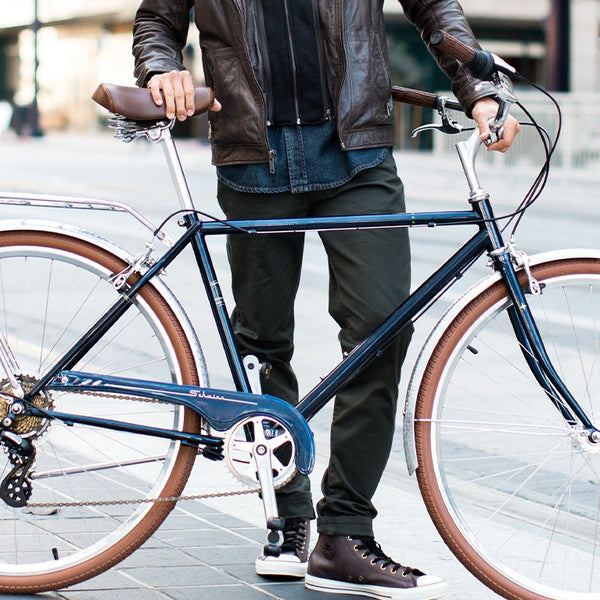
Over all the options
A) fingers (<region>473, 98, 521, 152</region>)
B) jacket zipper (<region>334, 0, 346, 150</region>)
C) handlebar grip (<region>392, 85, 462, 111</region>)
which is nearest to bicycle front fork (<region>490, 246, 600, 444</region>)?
fingers (<region>473, 98, 521, 152</region>)

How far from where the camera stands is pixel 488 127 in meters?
3.25

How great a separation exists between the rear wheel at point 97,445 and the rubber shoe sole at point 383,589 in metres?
0.45

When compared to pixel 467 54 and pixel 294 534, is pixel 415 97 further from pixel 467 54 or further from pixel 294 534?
pixel 294 534

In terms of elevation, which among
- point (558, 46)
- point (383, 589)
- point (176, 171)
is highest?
point (558, 46)

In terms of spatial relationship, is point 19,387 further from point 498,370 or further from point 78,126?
point 78,126

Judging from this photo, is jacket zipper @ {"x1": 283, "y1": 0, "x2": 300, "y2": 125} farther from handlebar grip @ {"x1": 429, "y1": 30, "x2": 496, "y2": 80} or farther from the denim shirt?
handlebar grip @ {"x1": 429, "y1": 30, "x2": 496, "y2": 80}

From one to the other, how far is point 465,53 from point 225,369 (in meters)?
1.94

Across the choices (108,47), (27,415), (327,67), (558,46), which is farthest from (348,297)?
(108,47)

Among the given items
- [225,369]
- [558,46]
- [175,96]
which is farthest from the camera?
[558,46]

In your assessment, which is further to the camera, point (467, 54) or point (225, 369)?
point (225, 369)

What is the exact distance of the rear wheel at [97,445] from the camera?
323 centimetres

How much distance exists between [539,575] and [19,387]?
141 centimetres

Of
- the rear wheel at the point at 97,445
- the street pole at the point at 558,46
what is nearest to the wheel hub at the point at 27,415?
the rear wheel at the point at 97,445

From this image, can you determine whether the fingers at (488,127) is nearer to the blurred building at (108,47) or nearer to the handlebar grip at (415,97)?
the handlebar grip at (415,97)
